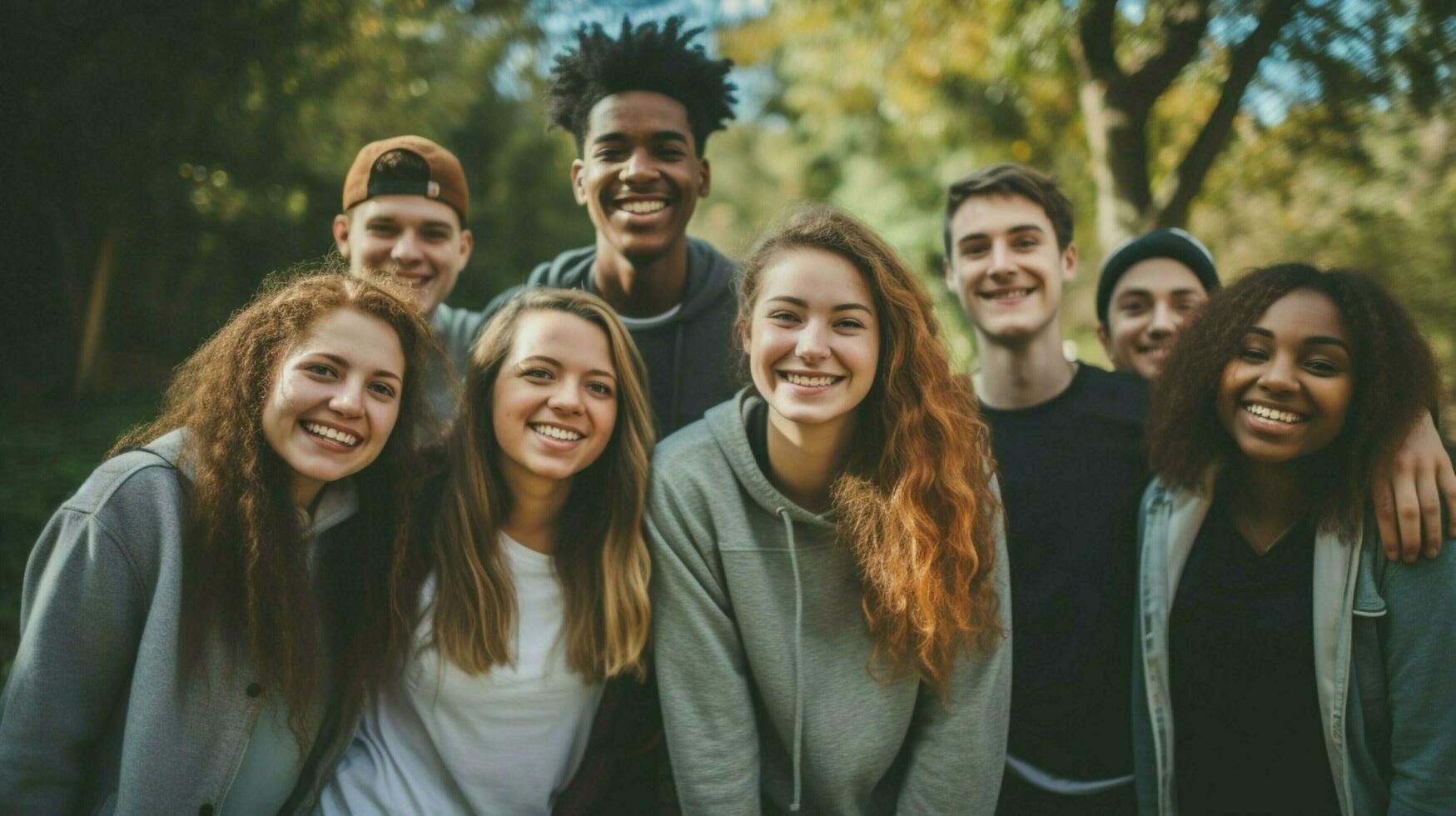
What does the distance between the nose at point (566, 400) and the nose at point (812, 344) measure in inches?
27.5

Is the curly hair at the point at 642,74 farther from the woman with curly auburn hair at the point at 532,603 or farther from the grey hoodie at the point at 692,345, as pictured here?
the woman with curly auburn hair at the point at 532,603

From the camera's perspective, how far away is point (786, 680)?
95.0 inches

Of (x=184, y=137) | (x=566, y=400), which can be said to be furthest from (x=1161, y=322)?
(x=184, y=137)

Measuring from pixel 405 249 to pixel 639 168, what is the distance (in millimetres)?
1052

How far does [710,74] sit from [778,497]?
6.74ft

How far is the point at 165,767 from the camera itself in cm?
211

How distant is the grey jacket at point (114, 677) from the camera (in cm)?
206

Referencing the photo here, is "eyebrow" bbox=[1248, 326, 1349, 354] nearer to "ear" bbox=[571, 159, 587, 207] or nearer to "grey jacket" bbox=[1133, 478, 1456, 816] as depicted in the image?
"grey jacket" bbox=[1133, 478, 1456, 816]

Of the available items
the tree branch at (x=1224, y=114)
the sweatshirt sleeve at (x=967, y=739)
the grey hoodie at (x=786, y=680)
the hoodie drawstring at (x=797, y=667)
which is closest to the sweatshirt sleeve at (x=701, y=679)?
the grey hoodie at (x=786, y=680)

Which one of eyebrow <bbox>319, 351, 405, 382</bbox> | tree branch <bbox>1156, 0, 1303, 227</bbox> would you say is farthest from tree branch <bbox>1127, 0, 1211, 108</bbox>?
eyebrow <bbox>319, 351, 405, 382</bbox>

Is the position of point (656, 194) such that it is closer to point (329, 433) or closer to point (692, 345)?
point (692, 345)

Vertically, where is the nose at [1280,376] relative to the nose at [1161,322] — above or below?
below

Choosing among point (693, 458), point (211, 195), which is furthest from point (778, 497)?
point (211, 195)

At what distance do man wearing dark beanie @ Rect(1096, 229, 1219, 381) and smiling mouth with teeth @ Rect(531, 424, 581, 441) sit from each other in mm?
2294
